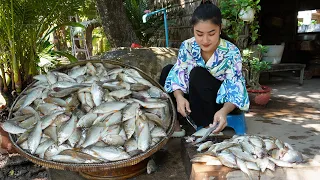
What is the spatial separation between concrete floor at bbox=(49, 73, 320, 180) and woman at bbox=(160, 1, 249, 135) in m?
0.50

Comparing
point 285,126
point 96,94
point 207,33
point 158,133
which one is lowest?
point 285,126

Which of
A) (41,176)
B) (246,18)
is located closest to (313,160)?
(41,176)

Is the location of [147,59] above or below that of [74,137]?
above

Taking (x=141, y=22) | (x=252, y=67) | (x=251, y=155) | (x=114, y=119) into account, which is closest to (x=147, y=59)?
(x=114, y=119)

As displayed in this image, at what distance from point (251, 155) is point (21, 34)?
303 cm

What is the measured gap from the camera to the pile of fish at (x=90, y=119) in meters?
2.27

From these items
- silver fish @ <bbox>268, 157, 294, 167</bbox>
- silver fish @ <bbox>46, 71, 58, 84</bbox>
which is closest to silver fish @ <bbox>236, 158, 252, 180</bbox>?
silver fish @ <bbox>268, 157, 294, 167</bbox>

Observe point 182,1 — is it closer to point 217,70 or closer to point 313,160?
point 217,70

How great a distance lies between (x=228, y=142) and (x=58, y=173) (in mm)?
1575

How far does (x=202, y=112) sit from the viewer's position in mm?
2928

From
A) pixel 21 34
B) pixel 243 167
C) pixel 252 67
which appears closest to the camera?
pixel 243 167

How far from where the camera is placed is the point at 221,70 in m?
2.92

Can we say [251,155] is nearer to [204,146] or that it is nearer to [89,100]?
[204,146]

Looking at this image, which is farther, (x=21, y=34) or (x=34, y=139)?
(x=21, y=34)
